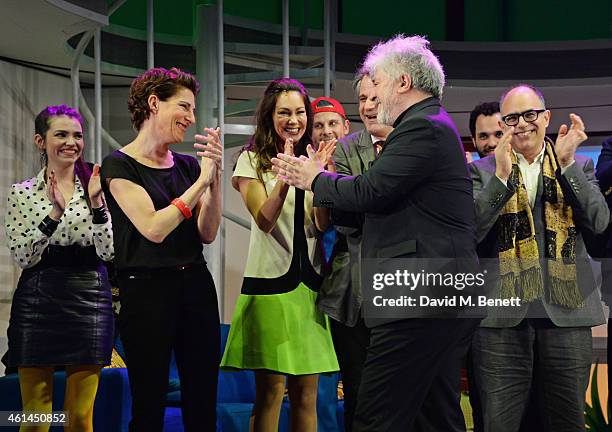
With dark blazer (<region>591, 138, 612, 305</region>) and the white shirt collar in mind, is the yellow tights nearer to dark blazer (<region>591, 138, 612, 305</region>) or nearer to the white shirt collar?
the white shirt collar

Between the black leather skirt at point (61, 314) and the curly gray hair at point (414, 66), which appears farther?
the black leather skirt at point (61, 314)

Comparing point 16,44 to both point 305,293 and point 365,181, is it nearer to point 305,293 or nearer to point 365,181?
point 305,293

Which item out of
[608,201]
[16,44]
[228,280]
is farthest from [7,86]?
[608,201]

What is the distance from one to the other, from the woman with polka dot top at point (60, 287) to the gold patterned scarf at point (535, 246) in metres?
1.35

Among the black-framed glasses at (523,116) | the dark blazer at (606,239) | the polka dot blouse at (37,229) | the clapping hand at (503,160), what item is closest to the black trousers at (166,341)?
the polka dot blouse at (37,229)

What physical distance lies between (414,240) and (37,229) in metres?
1.37

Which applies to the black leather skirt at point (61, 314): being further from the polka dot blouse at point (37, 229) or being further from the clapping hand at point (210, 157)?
the clapping hand at point (210, 157)

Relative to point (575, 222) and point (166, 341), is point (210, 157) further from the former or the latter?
point (575, 222)

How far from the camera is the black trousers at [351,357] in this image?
2842mm

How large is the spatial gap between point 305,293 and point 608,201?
114 cm

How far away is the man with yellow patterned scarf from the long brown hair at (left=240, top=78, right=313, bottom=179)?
0.62 meters

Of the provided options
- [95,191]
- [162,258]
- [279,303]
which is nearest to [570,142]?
[279,303]

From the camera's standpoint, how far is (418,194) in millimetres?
2322

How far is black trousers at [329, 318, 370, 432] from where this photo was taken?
2.84 metres
